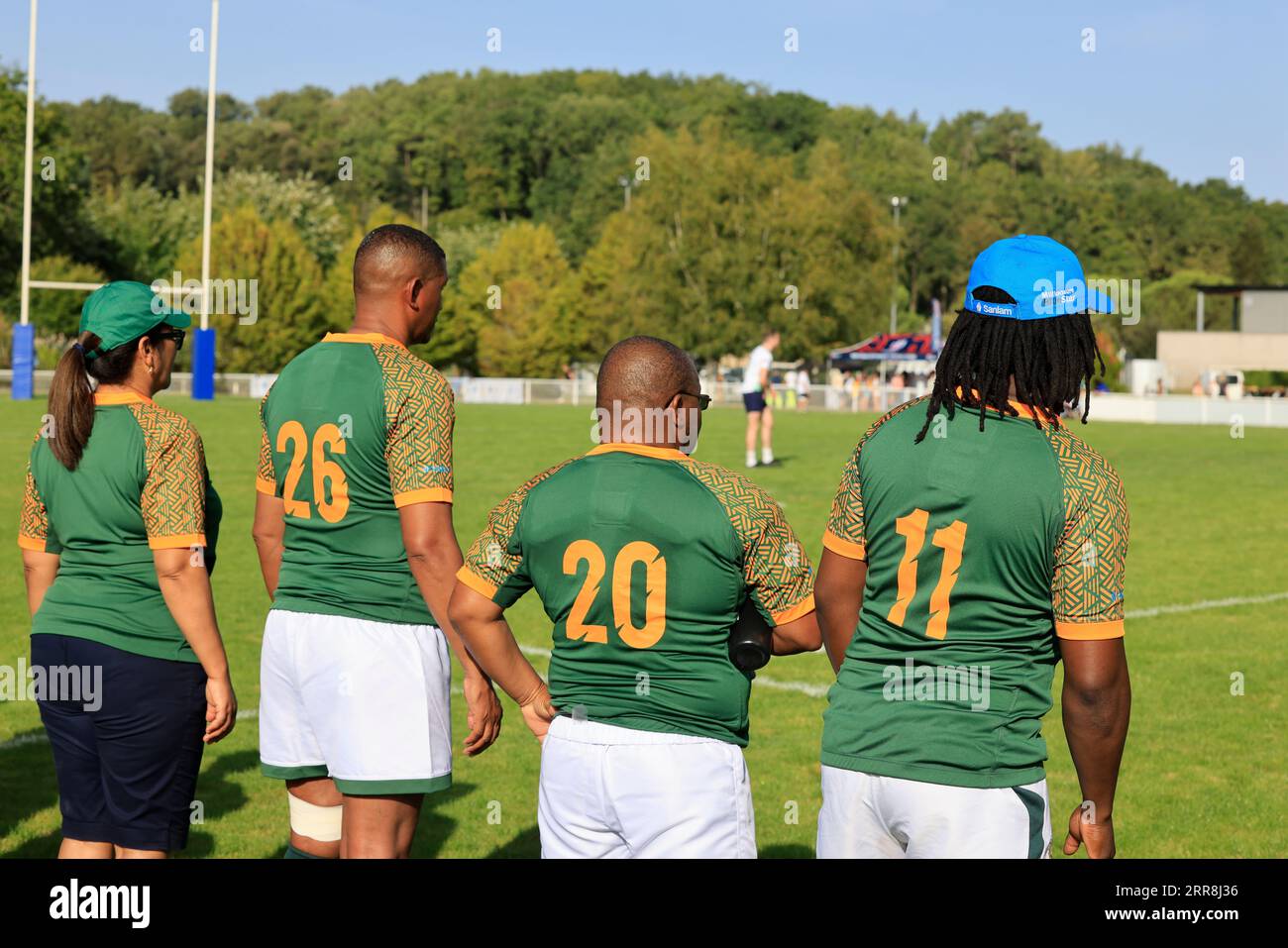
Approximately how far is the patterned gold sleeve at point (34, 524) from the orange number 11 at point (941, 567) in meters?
2.64

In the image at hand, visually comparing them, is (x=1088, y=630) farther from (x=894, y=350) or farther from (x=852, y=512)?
(x=894, y=350)

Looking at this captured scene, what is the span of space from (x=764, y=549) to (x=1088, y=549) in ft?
2.39

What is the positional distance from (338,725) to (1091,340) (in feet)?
7.37

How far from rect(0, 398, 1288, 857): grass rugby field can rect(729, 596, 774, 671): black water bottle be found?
674mm

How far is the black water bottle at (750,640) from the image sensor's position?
135 inches

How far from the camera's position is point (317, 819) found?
4426mm

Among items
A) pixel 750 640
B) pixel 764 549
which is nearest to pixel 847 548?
pixel 764 549

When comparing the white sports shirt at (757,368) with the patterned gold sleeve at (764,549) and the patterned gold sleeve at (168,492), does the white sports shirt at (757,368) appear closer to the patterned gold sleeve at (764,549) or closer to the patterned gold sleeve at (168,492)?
the patterned gold sleeve at (168,492)

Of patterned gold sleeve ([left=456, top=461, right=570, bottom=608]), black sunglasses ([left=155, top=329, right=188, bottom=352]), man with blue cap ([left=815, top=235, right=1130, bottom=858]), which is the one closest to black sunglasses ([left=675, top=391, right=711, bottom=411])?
patterned gold sleeve ([left=456, top=461, right=570, bottom=608])

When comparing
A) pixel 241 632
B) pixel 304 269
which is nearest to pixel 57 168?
pixel 304 269

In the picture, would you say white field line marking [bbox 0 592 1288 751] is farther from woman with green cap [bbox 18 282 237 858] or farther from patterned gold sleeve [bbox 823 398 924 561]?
patterned gold sleeve [bbox 823 398 924 561]

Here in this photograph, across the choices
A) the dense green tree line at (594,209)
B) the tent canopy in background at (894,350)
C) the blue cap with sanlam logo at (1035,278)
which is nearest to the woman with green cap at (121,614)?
the blue cap with sanlam logo at (1035,278)

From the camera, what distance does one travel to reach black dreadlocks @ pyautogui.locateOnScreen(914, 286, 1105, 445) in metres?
3.22
